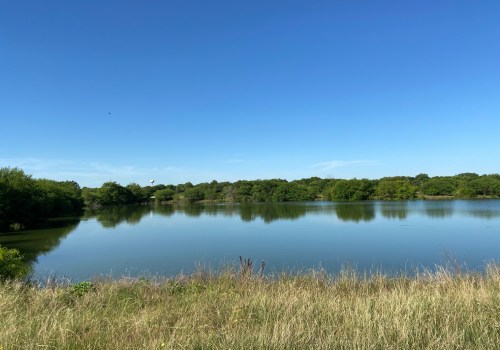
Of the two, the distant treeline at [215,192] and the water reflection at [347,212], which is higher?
the distant treeline at [215,192]

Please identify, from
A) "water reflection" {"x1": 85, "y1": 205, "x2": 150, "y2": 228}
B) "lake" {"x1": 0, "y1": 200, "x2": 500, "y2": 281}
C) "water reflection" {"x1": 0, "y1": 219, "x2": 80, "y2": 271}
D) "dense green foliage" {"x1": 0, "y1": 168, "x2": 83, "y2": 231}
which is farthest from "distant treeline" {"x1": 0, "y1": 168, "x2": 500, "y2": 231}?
"lake" {"x1": 0, "y1": 200, "x2": 500, "y2": 281}

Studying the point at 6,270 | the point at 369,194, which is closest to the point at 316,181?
the point at 369,194

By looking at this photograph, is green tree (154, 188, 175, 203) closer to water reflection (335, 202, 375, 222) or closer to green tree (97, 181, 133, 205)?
green tree (97, 181, 133, 205)

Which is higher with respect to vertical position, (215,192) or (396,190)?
(215,192)

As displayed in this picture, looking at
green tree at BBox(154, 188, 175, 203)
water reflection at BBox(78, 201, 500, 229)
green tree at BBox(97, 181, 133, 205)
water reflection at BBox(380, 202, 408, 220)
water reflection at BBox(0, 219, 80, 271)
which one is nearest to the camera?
water reflection at BBox(0, 219, 80, 271)

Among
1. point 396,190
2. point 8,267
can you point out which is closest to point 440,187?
point 396,190

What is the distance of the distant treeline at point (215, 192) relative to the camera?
130 feet

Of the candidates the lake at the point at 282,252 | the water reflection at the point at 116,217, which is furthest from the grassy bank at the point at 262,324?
the water reflection at the point at 116,217

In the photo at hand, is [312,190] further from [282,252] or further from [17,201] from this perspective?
[282,252]

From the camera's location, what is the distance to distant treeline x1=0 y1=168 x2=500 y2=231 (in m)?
39.7

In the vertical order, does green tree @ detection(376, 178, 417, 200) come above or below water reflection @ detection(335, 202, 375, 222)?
above

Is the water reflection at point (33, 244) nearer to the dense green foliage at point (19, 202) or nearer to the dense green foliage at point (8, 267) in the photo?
the dense green foliage at point (19, 202)

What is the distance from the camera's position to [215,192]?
112m

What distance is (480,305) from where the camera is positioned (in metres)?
3.80
